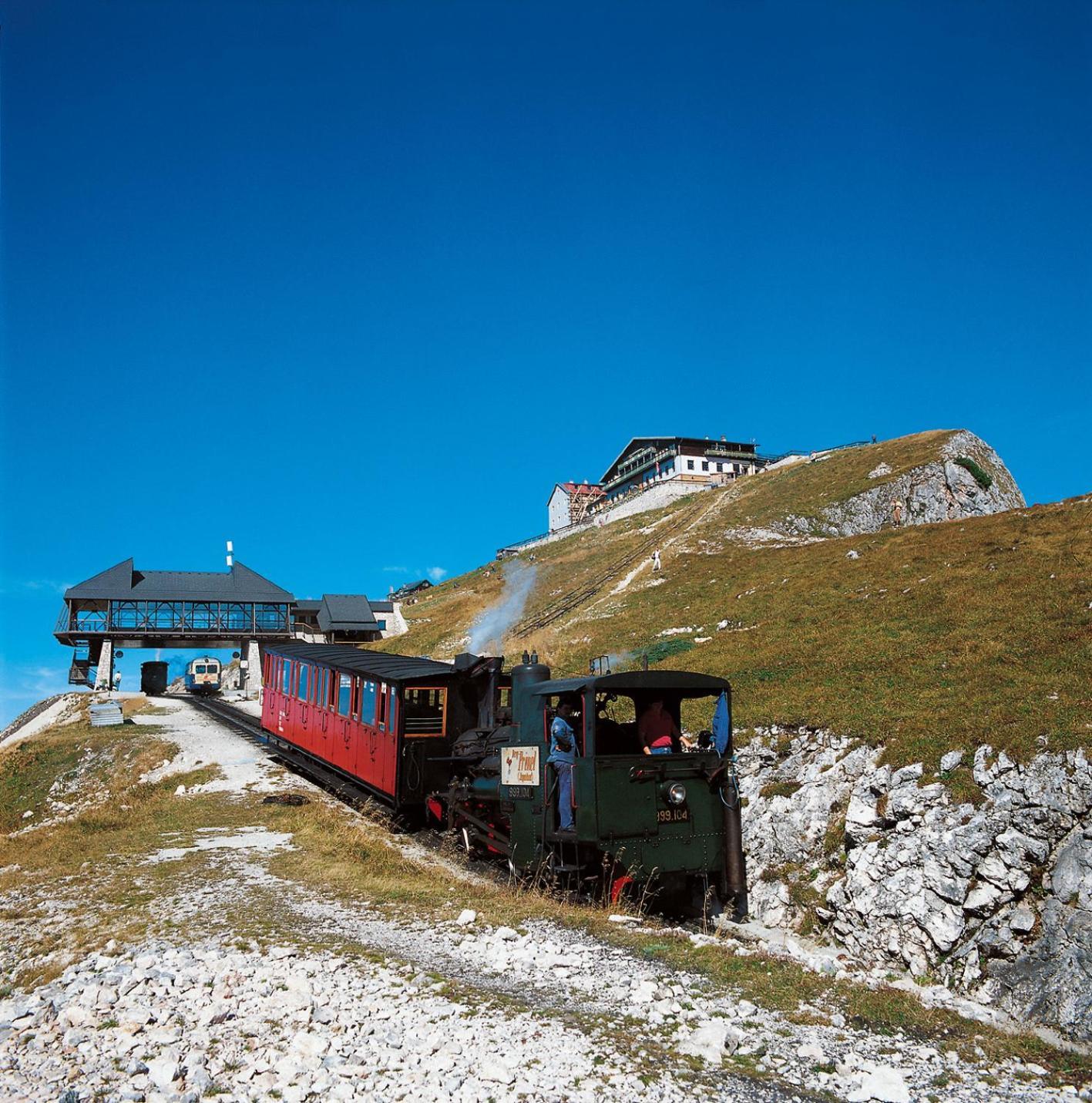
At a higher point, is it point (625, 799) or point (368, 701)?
point (368, 701)

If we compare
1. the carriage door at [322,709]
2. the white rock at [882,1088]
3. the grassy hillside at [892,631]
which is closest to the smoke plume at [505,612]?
the grassy hillside at [892,631]

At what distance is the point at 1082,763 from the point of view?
11695 millimetres

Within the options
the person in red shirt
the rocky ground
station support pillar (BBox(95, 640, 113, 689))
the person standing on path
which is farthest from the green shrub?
station support pillar (BBox(95, 640, 113, 689))

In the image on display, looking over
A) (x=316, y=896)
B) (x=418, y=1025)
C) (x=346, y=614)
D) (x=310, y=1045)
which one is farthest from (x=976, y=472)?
(x=310, y=1045)

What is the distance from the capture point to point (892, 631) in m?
22.0

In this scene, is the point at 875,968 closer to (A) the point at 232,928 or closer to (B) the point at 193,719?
(A) the point at 232,928

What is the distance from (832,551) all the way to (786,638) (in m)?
13.5

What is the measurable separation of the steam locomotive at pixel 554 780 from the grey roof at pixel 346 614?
183 ft

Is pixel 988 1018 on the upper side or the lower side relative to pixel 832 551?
lower

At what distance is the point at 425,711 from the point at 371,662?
136 inches

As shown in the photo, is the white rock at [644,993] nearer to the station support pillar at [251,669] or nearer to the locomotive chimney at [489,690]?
the locomotive chimney at [489,690]

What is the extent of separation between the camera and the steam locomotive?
11.5 m

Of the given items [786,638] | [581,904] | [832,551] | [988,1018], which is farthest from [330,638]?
[988,1018]

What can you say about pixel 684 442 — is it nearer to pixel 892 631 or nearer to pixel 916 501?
pixel 916 501
